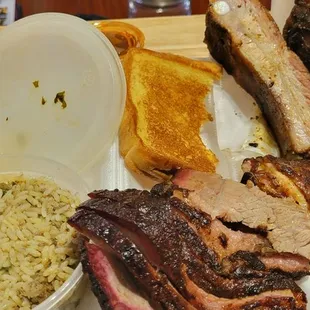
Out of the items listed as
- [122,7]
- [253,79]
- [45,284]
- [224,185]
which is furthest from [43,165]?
Result: [122,7]

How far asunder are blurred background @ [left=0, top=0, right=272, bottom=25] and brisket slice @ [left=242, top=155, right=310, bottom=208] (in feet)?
5.73

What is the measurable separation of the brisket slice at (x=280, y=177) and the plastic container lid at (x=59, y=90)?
0.51m

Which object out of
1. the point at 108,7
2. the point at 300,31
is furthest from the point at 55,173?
the point at 108,7

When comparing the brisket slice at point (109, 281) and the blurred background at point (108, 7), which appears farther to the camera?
the blurred background at point (108, 7)

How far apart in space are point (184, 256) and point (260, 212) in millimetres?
265

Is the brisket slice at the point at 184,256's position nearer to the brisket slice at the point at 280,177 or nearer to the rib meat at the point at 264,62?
the brisket slice at the point at 280,177

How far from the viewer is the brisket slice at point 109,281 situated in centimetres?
133

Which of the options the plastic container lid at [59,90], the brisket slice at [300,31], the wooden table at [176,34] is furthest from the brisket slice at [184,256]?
the wooden table at [176,34]

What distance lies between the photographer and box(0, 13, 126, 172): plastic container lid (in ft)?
6.32

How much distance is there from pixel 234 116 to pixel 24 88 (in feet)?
2.50

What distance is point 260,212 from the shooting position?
1477 mm

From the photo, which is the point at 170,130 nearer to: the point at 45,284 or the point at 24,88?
the point at 24,88

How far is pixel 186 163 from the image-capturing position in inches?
73.6

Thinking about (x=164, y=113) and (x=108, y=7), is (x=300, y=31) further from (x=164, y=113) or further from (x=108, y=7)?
(x=108, y=7)
